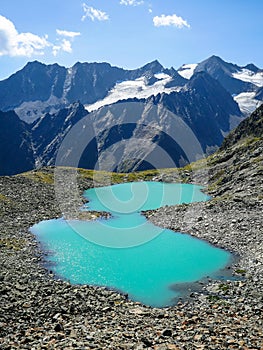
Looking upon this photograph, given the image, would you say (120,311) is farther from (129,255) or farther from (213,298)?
(129,255)

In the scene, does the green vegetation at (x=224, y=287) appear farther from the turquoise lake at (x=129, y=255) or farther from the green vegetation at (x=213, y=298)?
the turquoise lake at (x=129, y=255)

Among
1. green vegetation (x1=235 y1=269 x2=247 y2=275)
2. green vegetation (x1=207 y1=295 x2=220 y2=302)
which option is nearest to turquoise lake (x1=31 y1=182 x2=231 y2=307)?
green vegetation (x1=235 y1=269 x2=247 y2=275)

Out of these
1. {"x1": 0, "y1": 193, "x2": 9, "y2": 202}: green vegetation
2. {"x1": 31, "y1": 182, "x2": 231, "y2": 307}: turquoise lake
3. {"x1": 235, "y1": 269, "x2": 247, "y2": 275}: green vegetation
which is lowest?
{"x1": 31, "y1": 182, "x2": 231, "y2": 307}: turquoise lake

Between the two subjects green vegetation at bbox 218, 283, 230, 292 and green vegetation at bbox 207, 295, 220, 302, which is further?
green vegetation at bbox 218, 283, 230, 292

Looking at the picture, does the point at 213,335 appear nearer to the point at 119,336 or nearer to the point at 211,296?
the point at 119,336

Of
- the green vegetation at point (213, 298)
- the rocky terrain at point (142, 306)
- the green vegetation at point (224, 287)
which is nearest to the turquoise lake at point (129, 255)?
the rocky terrain at point (142, 306)

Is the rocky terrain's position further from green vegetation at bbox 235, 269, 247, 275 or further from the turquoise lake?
the turquoise lake
